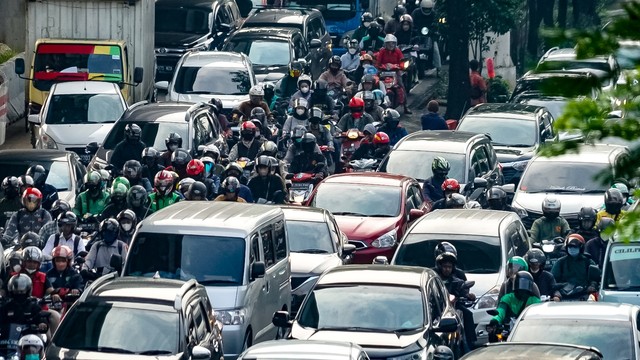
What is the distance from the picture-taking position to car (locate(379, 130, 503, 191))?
22.8m

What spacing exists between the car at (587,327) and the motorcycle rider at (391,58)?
60.9 ft

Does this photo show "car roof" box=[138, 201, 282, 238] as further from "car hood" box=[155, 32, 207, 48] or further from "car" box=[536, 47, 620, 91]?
"car hood" box=[155, 32, 207, 48]

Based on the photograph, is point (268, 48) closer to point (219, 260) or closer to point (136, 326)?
point (219, 260)

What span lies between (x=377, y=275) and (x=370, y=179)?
248 inches

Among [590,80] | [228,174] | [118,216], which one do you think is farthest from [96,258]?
[590,80]

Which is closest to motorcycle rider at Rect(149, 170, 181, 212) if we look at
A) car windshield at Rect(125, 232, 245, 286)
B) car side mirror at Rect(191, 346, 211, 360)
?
car windshield at Rect(125, 232, 245, 286)

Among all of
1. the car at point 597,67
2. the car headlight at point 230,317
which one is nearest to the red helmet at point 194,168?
the car headlight at point 230,317

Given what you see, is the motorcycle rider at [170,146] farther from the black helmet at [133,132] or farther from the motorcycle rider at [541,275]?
the motorcycle rider at [541,275]

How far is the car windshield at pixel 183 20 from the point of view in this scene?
117ft

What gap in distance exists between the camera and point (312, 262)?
59.1ft

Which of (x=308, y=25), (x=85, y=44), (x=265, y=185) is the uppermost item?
(x=85, y=44)

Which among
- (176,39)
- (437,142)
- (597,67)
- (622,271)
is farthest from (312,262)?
(176,39)

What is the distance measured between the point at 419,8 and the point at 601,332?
24210mm

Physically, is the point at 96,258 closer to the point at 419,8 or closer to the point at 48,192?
the point at 48,192
